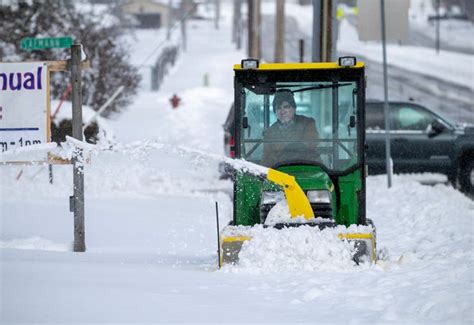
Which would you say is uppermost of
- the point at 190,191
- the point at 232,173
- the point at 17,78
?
the point at 17,78

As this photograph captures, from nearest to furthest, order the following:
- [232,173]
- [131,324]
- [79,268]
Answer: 1. [131,324]
2. [79,268]
3. [232,173]

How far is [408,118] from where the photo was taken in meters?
16.6

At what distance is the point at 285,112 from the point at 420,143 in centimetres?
863

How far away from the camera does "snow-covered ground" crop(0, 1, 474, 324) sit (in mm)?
6031

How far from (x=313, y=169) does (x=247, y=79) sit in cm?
98

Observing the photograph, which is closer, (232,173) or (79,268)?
(79,268)

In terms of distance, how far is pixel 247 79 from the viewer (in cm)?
821

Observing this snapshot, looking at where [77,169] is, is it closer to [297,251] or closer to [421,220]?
[297,251]

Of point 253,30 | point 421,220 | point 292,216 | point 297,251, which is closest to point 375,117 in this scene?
point 421,220

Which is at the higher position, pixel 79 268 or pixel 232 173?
pixel 232 173

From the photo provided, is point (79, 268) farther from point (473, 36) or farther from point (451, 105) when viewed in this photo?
point (473, 36)

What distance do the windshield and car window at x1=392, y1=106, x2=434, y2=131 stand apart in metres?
8.55

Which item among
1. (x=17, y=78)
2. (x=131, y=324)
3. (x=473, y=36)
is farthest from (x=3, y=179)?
(x=473, y=36)

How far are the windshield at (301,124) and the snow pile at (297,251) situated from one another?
0.90 meters
